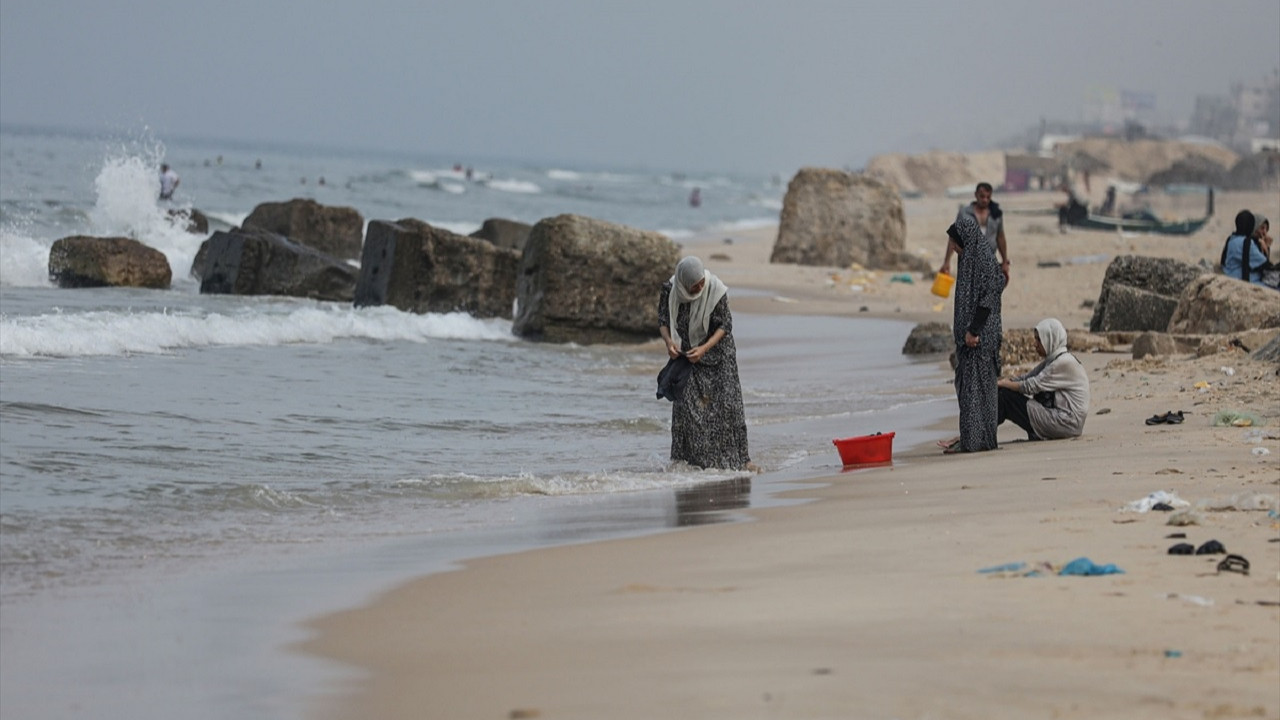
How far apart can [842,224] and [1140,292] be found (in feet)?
55.8

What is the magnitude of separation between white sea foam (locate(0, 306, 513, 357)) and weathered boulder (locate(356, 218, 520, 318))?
320 millimetres

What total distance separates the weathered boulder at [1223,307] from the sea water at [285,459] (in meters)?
2.70

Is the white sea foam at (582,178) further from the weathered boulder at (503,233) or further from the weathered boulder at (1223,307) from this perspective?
the weathered boulder at (1223,307)

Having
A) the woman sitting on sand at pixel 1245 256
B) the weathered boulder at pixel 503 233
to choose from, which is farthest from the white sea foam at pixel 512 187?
the woman sitting on sand at pixel 1245 256

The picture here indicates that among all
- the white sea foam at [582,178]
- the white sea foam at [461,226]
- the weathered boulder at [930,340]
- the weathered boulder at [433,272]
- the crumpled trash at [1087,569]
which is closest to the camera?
the crumpled trash at [1087,569]

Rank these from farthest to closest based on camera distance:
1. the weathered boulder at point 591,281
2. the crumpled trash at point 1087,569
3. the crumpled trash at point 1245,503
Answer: the weathered boulder at point 591,281 → the crumpled trash at point 1245,503 → the crumpled trash at point 1087,569

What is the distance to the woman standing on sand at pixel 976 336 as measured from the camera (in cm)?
971

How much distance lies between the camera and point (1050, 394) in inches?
401

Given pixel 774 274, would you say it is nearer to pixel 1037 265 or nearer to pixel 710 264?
pixel 710 264

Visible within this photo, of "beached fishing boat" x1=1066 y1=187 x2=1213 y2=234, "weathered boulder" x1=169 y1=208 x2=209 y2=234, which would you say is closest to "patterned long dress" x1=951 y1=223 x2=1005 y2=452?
"weathered boulder" x1=169 y1=208 x2=209 y2=234

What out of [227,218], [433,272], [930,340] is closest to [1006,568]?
[930,340]

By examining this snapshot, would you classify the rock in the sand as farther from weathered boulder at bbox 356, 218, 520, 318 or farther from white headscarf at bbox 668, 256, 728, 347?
weathered boulder at bbox 356, 218, 520, 318

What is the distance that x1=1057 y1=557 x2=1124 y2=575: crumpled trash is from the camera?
5512 millimetres

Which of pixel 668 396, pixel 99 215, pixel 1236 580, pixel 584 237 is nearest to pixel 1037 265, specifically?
pixel 584 237
